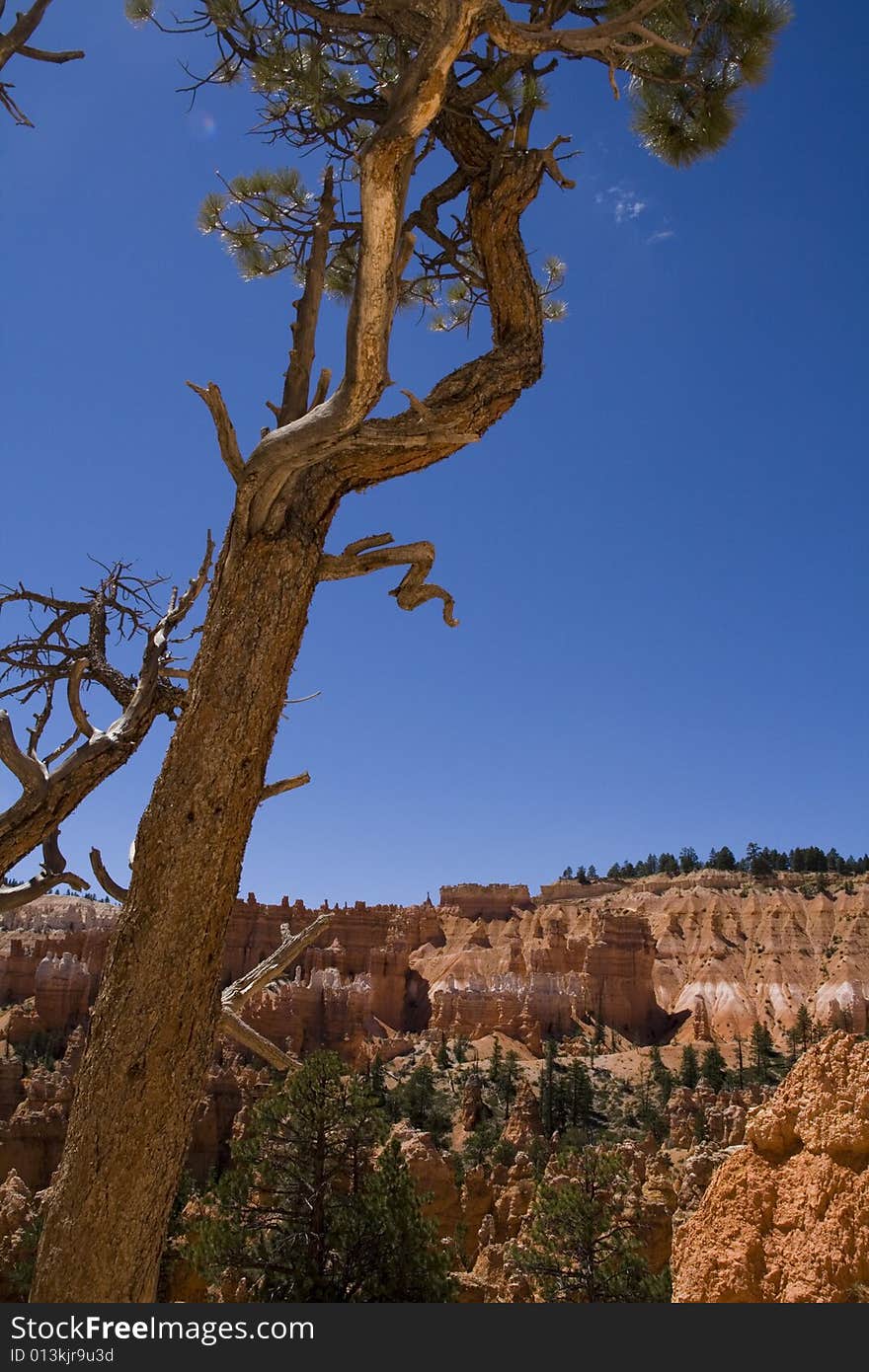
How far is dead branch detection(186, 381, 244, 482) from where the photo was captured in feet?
12.1

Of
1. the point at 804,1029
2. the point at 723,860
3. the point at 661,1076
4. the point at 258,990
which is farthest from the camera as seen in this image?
the point at 723,860

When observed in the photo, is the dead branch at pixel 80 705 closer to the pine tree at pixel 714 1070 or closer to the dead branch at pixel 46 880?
the dead branch at pixel 46 880

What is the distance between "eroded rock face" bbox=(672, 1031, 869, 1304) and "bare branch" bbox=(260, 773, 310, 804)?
2.90 meters

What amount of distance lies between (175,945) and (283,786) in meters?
0.87

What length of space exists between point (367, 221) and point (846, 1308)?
487 centimetres

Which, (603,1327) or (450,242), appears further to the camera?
(450,242)

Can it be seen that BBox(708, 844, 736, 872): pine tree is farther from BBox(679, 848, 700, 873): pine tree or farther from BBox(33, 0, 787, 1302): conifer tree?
BBox(33, 0, 787, 1302): conifer tree

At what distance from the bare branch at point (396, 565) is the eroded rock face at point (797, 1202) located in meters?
2.97

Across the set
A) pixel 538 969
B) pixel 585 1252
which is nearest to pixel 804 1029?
pixel 538 969

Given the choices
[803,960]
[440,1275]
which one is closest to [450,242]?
[440,1275]

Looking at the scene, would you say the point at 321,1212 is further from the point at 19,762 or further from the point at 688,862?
the point at 688,862

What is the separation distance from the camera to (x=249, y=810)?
10.8ft

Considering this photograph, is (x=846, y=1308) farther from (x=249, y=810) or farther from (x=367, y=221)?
(x=367, y=221)

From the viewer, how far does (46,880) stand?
515 centimetres
